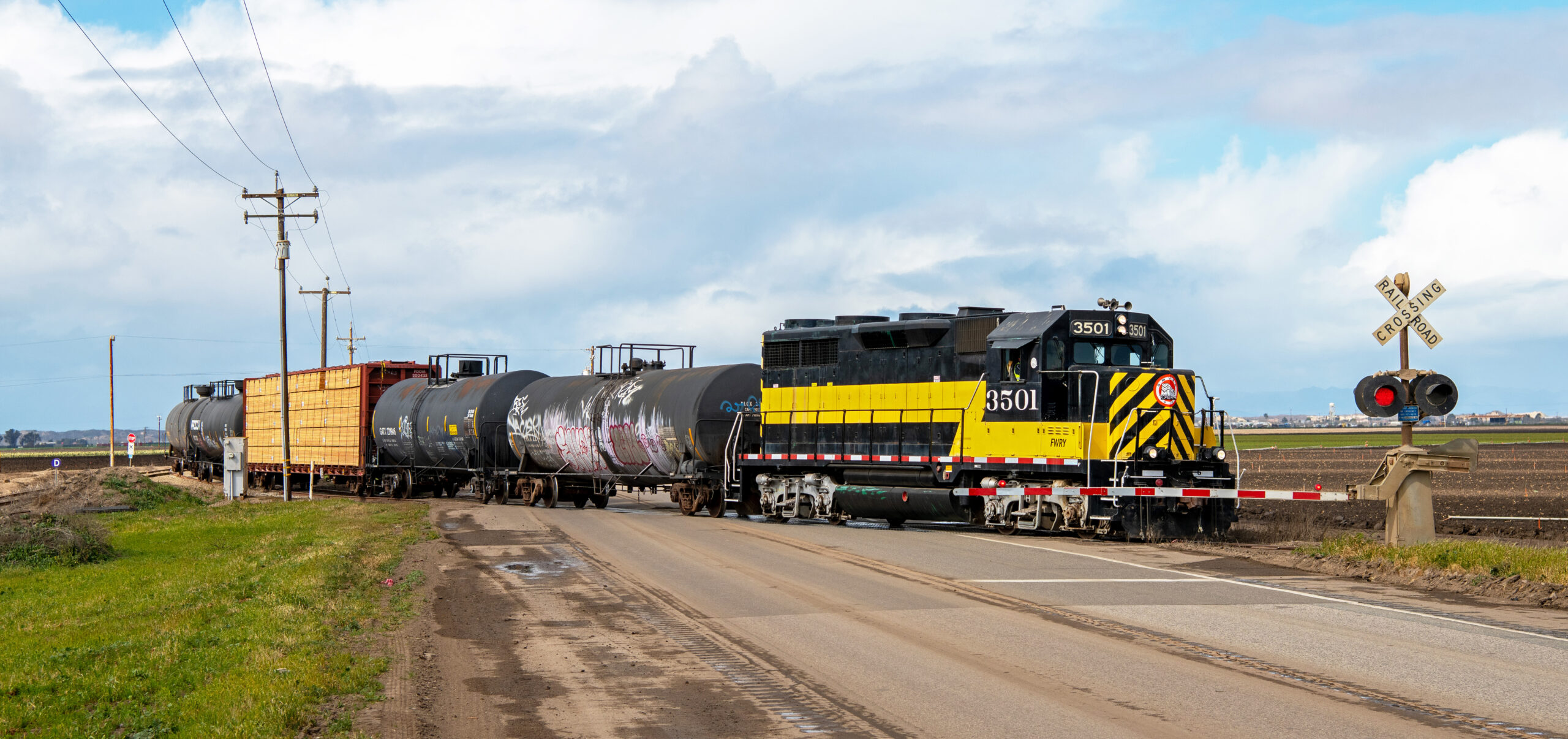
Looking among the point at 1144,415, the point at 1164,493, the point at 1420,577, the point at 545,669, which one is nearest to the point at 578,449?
the point at 1144,415

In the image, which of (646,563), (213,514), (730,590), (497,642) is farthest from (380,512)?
(497,642)

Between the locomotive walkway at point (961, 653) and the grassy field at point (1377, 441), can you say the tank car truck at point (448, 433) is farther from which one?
the grassy field at point (1377, 441)

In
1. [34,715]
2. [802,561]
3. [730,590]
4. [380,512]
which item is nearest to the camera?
[34,715]

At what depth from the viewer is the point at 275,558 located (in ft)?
66.1

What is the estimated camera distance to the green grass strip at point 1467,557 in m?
14.6

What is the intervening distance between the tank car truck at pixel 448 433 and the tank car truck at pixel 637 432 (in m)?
0.58

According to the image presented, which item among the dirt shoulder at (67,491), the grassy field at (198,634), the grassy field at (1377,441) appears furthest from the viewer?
the grassy field at (1377,441)

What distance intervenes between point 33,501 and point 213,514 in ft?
35.3

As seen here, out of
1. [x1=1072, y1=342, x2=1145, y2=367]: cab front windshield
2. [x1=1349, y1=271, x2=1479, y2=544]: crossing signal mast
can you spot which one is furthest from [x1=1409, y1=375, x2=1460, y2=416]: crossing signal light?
[x1=1072, y1=342, x2=1145, y2=367]: cab front windshield

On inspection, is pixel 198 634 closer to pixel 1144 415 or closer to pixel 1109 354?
pixel 1144 415

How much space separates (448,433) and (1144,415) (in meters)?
22.9

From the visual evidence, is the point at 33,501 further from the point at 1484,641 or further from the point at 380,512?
the point at 1484,641

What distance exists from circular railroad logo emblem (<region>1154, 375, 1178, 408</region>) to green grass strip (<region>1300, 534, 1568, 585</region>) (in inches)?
158

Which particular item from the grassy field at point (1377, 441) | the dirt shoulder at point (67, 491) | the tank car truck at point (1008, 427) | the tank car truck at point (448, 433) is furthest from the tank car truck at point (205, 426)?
the grassy field at point (1377, 441)
